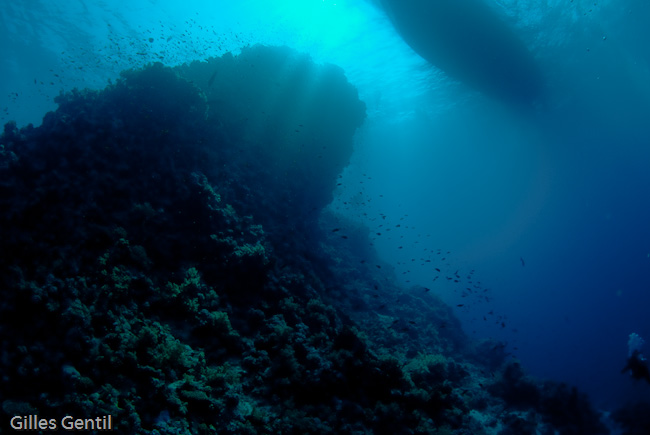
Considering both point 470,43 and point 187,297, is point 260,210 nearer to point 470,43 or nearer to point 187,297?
point 187,297

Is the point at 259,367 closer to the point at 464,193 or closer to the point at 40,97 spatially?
the point at 40,97

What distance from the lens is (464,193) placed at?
119 meters

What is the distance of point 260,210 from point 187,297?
569 centimetres

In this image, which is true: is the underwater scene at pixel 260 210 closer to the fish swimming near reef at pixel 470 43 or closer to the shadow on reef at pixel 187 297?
the shadow on reef at pixel 187 297

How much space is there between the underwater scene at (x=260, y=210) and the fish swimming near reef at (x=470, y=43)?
153 mm

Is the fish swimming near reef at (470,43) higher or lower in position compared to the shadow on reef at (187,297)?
higher

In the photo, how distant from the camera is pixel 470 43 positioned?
21.3 meters

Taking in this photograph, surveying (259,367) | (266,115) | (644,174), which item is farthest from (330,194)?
(644,174)

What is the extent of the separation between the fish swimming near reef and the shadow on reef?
12486 mm

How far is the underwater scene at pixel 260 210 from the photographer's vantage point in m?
5.01

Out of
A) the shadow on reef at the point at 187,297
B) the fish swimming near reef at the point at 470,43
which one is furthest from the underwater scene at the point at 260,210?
the fish swimming near reef at the point at 470,43

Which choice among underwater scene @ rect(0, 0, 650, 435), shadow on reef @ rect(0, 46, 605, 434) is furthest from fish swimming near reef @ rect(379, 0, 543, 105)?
shadow on reef @ rect(0, 46, 605, 434)

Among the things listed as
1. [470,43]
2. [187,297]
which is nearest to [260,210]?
[187,297]

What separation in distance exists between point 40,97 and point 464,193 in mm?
120832
